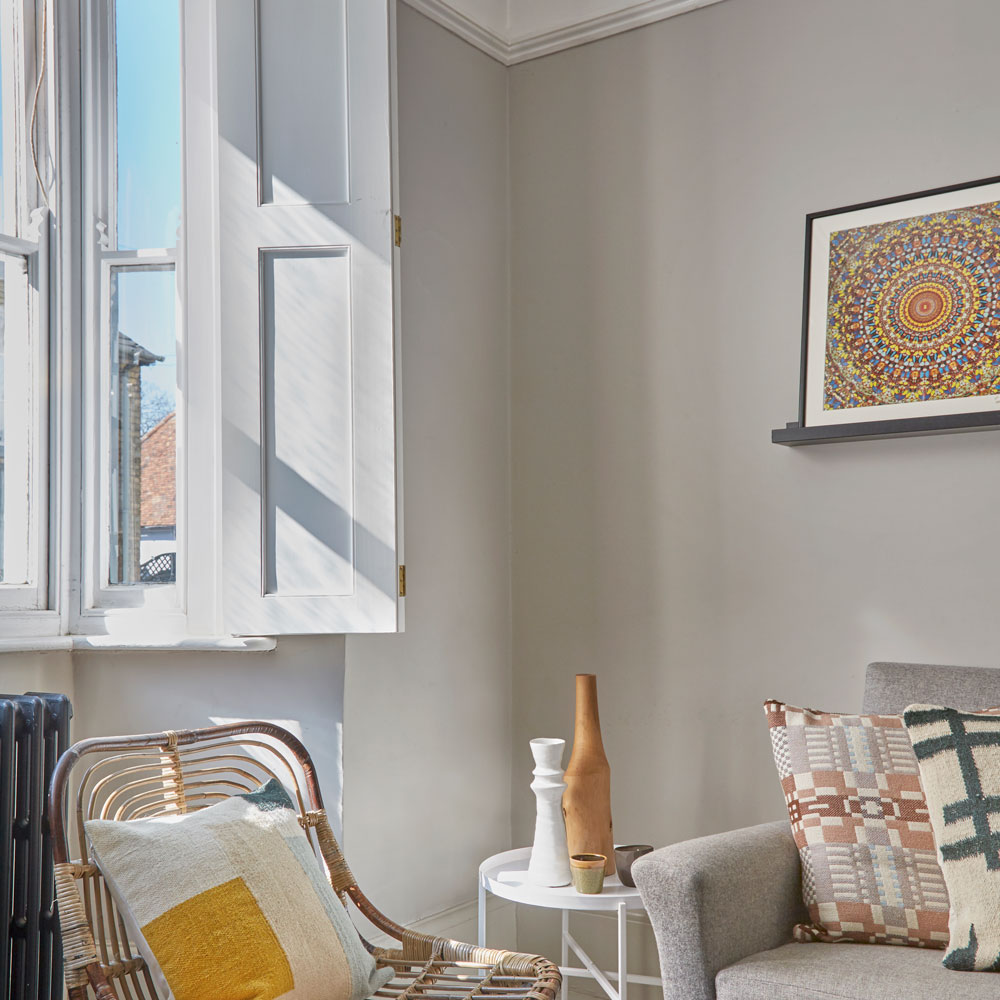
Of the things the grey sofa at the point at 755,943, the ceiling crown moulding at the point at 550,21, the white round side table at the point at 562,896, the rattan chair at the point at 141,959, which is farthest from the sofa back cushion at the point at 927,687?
the ceiling crown moulding at the point at 550,21

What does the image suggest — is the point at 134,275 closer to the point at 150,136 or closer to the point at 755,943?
the point at 150,136

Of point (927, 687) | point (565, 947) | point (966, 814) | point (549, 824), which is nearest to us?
point (966, 814)

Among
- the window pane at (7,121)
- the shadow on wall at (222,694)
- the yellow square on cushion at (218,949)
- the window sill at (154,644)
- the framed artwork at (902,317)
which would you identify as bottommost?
the yellow square on cushion at (218,949)

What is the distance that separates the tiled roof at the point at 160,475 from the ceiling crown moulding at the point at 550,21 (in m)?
1.34

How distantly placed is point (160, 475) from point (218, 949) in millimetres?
1270

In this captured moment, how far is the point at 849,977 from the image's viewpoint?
1.64 m

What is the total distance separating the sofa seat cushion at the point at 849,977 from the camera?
62.6 inches

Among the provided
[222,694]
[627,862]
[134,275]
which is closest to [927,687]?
[627,862]

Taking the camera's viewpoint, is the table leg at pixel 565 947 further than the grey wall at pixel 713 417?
Yes

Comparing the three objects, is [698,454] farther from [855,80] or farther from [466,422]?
[855,80]

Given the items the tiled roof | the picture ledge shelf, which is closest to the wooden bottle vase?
the picture ledge shelf

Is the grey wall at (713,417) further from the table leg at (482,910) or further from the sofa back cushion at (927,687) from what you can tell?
the table leg at (482,910)

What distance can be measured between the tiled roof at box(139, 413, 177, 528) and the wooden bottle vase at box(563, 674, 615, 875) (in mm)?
1102

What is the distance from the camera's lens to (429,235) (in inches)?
112
